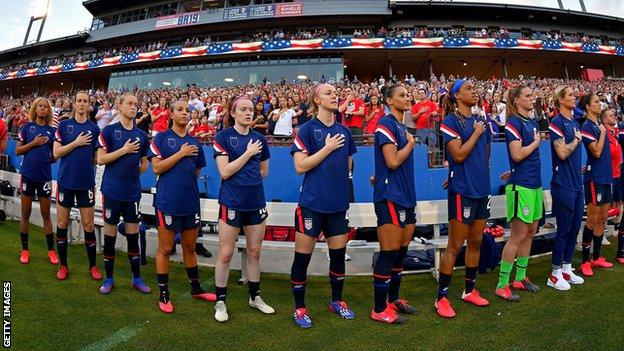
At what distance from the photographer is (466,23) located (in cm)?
3400

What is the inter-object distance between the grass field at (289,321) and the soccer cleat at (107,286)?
2.1 inches

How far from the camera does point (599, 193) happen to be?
470cm

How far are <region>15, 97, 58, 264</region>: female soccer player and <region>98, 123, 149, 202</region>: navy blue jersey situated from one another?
1611mm

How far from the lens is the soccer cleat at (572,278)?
14.2 ft

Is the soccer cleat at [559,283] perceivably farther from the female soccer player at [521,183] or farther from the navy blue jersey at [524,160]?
the navy blue jersey at [524,160]

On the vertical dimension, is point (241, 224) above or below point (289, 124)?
below

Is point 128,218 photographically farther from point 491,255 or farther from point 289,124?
point 289,124

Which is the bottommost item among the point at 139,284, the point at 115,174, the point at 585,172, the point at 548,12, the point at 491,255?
the point at 139,284

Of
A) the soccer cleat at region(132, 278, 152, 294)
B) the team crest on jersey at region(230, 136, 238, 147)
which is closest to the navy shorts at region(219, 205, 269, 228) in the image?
the team crest on jersey at region(230, 136, 238, 147)

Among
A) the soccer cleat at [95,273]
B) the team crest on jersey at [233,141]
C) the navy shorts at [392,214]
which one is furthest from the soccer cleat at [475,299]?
the soccer cleat at [95,273]

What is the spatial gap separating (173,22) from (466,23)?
25.8 meters

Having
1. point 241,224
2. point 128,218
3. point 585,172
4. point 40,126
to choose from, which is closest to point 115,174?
point 128,218

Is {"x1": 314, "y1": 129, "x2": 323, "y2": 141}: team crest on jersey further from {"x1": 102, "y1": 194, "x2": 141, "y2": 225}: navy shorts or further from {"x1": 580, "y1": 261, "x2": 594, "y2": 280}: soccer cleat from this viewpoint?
{"x1": 580, "y1": 261, "x2": 594, "y2": 280}: soccer cleat

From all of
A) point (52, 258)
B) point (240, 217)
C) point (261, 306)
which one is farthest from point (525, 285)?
point (52, 258)
